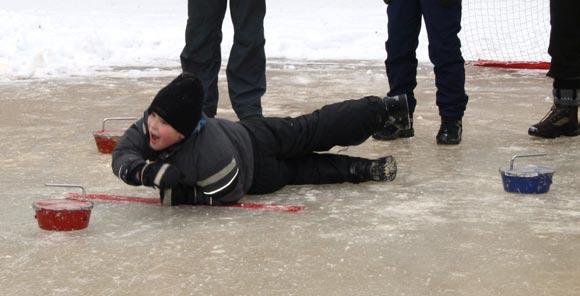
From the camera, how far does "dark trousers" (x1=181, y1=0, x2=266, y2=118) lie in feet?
18.8

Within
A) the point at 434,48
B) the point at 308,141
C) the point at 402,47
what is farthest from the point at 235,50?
the point at 308,141

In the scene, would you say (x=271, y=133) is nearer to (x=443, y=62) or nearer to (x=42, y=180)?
(x=42, y=180)

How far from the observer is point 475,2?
55.0ft

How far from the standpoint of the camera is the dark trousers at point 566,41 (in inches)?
224

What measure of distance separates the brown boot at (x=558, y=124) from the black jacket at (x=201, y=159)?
6.84 feet

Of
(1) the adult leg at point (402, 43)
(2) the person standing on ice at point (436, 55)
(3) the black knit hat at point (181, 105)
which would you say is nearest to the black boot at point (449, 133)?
(2) the person standing on ice at point (436, 55)

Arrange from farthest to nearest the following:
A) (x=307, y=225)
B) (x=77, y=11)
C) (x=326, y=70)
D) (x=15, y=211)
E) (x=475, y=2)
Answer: (x=77, y=11) → (x=475, y=2) → (x=326, y=70) → (x=15, y=211) → (x=307, y=225)

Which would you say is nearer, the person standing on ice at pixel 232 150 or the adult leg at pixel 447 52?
the person standing on ice at pixel 232 150

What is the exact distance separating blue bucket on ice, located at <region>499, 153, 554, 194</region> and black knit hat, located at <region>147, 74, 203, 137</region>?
1290 millimetres

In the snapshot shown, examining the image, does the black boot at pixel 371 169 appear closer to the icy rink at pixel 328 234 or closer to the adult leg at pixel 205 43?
the icy rink at pixel 328 234

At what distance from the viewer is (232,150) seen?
4.06 metres

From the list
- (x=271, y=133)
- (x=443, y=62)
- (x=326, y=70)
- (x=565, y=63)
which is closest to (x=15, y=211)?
(x=271, y=133)

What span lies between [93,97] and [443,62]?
2833mm

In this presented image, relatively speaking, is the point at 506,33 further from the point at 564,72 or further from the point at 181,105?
the point at 181,105
